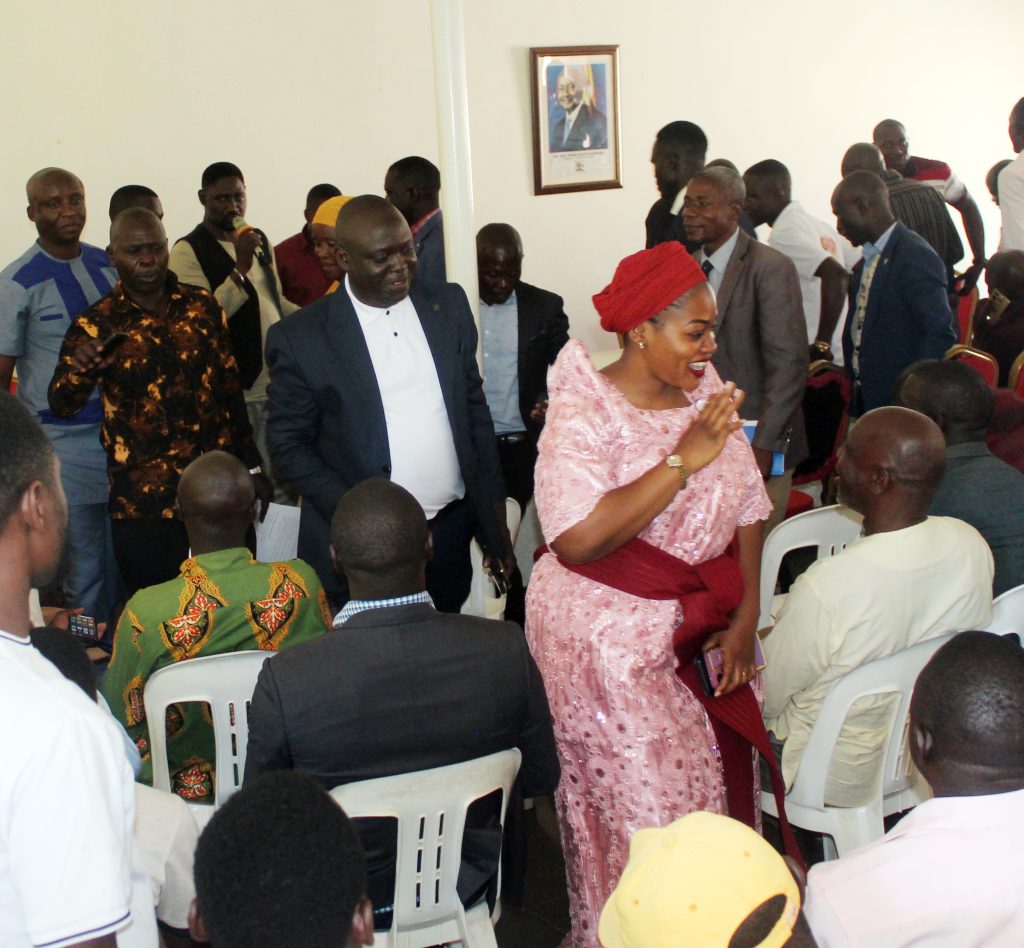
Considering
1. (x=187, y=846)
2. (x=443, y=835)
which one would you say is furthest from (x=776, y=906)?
(x=187, y=846)

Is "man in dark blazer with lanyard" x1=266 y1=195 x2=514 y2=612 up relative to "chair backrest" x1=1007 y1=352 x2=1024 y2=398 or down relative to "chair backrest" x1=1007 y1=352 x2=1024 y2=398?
up

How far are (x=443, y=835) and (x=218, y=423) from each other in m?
1.85

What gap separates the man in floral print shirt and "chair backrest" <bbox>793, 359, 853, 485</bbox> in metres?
2.37

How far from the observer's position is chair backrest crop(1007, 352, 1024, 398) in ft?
13.6

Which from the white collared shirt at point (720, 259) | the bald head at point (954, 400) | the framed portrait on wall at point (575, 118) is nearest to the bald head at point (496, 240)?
the white collared shirt at point (720, 259)

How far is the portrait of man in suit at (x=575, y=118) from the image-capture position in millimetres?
6402

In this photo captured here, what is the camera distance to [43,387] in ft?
11.8

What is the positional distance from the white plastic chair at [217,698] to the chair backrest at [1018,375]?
10.0 ft

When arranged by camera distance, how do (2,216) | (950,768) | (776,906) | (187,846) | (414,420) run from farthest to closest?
(2,216) < (414,420) < (187,846) < (950,768) < (776,906)

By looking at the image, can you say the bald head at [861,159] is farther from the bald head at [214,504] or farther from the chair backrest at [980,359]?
the bald head at [214,504]

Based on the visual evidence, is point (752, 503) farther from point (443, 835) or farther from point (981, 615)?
point (443, 835)

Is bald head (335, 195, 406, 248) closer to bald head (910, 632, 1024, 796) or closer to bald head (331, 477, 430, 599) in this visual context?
bald head (331, 477, 430, 599)

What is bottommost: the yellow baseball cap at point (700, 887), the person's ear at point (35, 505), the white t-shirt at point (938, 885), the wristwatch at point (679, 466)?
the white t-shirt at point (938, 885)

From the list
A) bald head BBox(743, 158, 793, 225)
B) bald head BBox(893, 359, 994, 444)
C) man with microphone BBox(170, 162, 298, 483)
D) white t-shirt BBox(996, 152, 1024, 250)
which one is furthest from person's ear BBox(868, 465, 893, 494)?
bald head BBox(743, 158, 793, 225)
